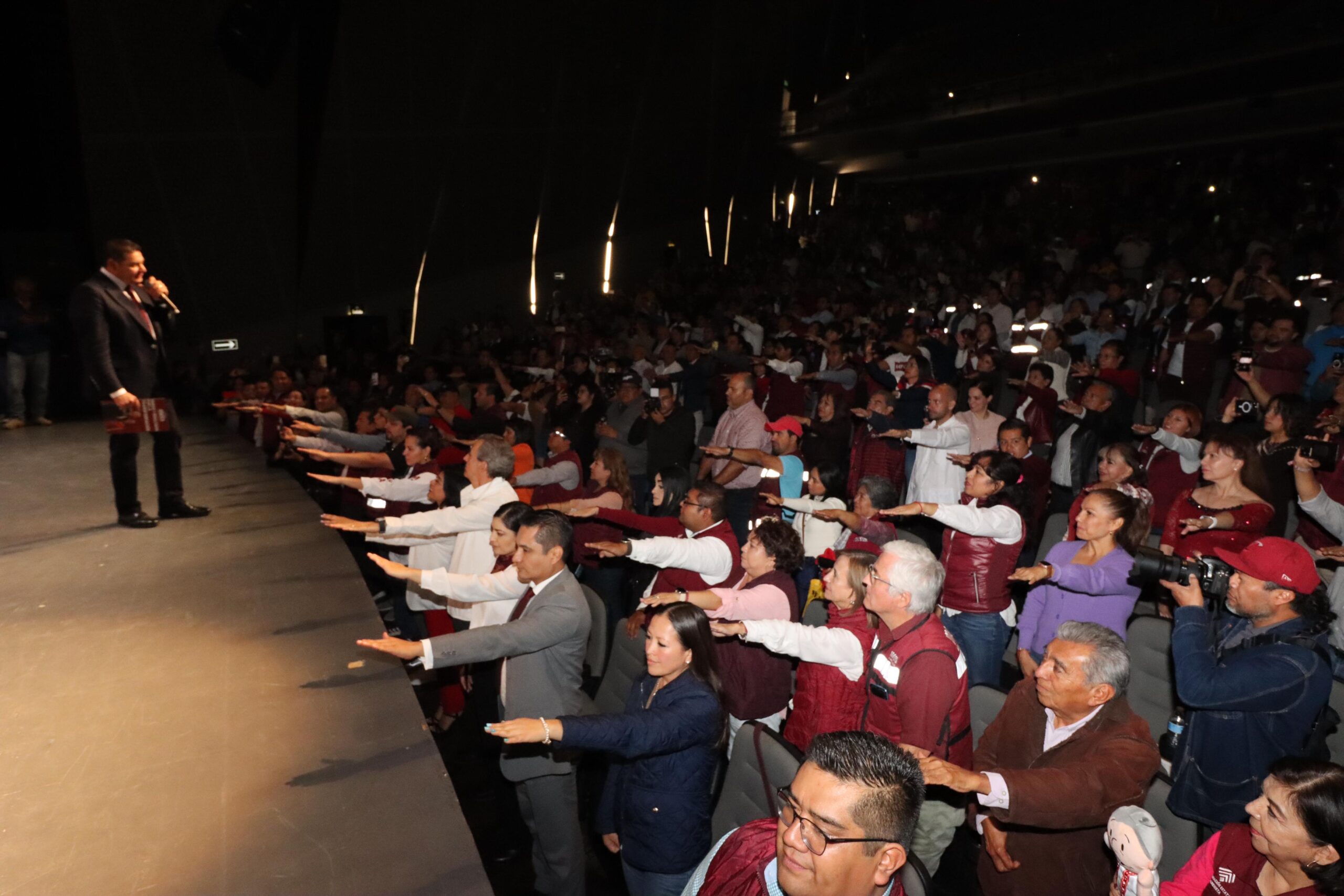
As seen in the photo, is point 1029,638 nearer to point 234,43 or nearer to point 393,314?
point 234,43

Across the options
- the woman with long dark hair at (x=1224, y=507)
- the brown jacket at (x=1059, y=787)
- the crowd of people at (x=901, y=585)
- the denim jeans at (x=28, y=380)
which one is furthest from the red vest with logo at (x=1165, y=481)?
the denim jeans at (x=28, y=380)

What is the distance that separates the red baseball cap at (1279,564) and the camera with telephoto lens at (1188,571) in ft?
0.15

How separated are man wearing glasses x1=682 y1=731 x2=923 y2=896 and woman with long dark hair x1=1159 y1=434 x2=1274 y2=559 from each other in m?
2.68

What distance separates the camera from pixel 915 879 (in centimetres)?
219

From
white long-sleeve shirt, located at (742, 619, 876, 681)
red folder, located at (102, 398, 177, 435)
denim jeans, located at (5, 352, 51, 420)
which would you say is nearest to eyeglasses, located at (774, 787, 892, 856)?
white long-sleeve shirt, located at (742, 619, 876, 681)

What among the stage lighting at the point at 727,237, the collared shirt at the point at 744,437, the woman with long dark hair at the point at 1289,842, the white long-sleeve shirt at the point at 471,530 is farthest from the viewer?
the stage lighting at the point at 727,237

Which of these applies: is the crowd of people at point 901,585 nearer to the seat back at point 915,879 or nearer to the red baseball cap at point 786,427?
the red baseball cap at point 786,427

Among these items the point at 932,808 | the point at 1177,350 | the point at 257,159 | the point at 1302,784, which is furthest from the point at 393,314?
the point at 1302,784

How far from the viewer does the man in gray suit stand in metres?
3.19

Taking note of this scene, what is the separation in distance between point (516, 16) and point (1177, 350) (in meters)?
10.3

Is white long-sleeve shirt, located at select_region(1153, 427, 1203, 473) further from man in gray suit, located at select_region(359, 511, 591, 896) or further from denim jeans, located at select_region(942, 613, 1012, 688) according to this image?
man in gray suit, located at select_region(359, 511, 591, 896)

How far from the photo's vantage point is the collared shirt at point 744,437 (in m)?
6.30

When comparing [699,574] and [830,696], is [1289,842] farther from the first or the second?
[699,574]

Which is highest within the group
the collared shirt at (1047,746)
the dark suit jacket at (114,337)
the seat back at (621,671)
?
the dark suit jacket at (114,337)
